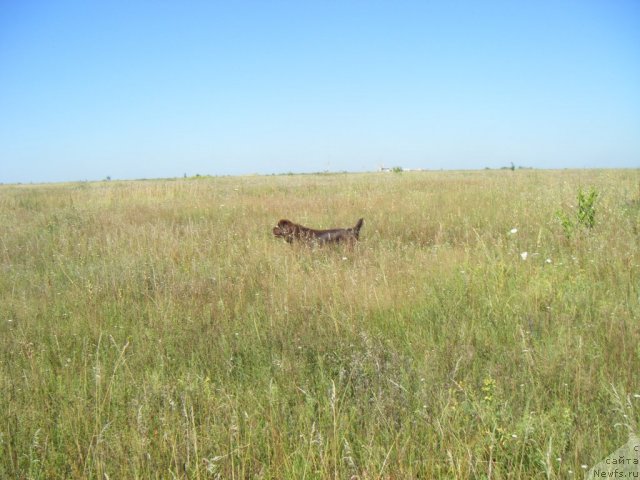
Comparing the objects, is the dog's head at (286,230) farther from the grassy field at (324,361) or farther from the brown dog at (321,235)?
the grassy field at (324,361)

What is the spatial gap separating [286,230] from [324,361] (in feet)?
11.0

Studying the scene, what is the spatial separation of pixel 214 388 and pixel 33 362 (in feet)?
3.85

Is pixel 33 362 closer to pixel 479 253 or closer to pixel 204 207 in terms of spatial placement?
pixel 479 253

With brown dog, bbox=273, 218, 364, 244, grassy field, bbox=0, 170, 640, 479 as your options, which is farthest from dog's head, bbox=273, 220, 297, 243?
grassy field, bbox=0, 170, 640, 479

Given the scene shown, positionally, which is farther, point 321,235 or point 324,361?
point 321,235

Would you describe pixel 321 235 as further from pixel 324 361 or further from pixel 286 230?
pixel 324 361

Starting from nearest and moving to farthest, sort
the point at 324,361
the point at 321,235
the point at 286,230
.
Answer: the point at 324,361 → the point at 321,235 → the point at 286,230

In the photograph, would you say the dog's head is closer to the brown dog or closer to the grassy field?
the brown dog

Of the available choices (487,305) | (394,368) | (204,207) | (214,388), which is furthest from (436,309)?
(204,207)

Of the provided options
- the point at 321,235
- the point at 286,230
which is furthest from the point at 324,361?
the point at 286,230

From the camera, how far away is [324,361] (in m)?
2.65

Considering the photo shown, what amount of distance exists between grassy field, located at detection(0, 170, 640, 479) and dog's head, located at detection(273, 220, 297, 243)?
0.47m

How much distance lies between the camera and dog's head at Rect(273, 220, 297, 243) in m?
5.77

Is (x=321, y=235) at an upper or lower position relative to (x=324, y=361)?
upper
